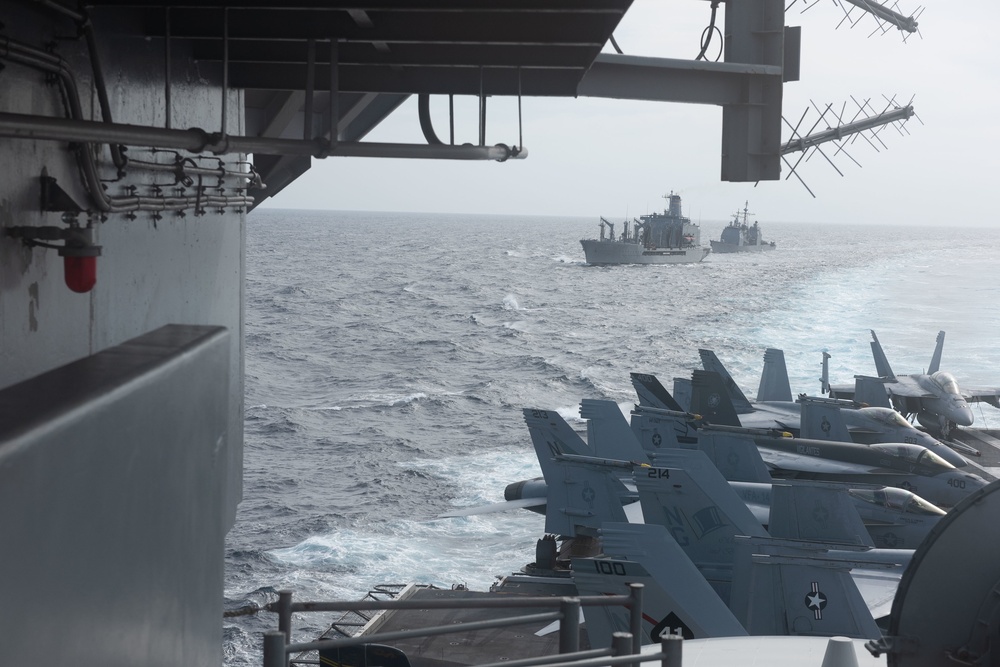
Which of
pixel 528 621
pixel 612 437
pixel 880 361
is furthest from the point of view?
pixel 880 361

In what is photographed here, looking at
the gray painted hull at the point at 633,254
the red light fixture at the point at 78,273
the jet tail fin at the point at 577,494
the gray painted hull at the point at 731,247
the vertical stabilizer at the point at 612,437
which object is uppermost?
the gray painted hull at the point at 731,247

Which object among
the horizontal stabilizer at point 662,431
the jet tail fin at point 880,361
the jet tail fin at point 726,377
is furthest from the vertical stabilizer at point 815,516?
the jet tail fin at point 880,361

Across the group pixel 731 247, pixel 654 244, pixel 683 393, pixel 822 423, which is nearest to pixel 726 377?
pixel 683 393

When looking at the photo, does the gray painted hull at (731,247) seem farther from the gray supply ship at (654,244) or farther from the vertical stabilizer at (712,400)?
the vertical stabilizer at (712,400)

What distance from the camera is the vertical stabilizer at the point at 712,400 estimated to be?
91.4 ft

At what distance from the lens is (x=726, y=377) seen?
31672 millimetres

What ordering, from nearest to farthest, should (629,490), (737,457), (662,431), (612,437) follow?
(629,490), (737,457), (612,437), (662,431)

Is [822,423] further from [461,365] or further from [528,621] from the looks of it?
[461,365]

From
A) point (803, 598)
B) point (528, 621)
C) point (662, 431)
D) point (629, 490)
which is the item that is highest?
point (528, 621)

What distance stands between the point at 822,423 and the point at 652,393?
4.91 meters

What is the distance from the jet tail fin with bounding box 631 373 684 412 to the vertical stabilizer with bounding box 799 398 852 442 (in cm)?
389

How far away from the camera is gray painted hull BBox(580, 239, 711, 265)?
108 metres

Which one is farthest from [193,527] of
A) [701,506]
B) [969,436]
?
[969,436]

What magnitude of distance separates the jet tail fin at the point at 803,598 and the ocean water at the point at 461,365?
8.70 m
